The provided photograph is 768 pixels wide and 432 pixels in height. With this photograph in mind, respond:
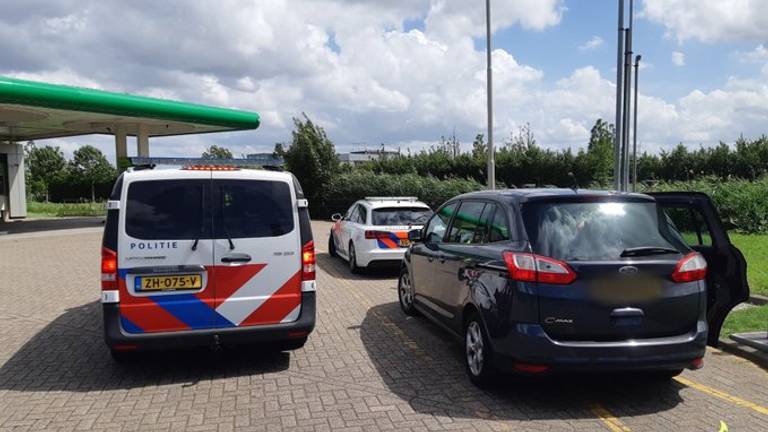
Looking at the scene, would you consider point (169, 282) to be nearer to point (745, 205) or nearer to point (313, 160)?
point (745, 205)

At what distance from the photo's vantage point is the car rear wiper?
14.9 feet

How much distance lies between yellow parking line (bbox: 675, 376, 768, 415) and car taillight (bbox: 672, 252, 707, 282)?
3.32 ft

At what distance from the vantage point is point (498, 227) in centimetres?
510

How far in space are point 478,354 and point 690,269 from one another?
175cm

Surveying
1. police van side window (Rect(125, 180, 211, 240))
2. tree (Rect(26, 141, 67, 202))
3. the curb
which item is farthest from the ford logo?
tree (Rect(26, 141, 67, 202))

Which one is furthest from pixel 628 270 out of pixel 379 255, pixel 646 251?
pixel 379 255

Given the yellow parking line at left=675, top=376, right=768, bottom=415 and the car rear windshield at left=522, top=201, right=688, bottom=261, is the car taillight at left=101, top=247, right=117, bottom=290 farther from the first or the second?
the yellow parking line at left=675, top=376, right=768, bottom=415

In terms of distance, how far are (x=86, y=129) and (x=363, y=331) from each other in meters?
27.5

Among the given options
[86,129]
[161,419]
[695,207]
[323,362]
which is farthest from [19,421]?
[86,129]

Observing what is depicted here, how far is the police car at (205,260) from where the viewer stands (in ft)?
16.7

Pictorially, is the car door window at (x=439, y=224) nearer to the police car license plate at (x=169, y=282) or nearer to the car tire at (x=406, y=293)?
the car tire at (x=406, y=293)

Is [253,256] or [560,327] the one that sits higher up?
[253,256]

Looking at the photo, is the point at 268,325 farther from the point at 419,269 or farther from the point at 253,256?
the point at 419,269

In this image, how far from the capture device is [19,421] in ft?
14.7
